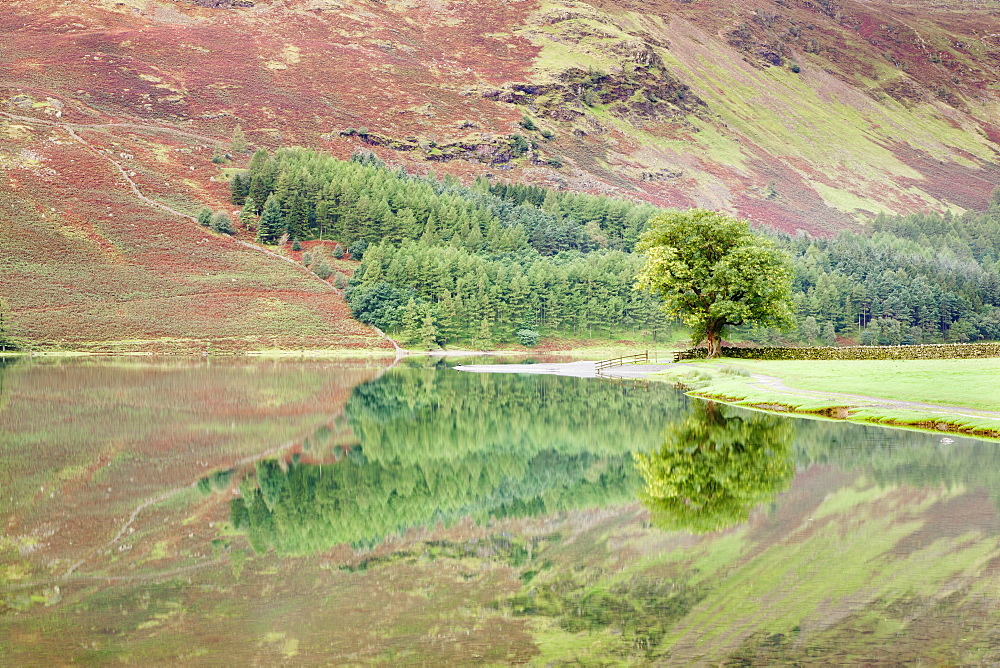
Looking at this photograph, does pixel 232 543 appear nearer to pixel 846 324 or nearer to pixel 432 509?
pixel 432 509

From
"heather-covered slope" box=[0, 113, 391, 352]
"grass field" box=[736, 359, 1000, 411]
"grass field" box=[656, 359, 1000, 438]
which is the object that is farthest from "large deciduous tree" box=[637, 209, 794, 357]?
"heather-covered slope" box=[0, 113, 391, 352]

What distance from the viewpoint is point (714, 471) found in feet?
95.7

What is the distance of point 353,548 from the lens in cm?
1956

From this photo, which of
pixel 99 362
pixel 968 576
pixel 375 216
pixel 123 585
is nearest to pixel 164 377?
pixel 99 362

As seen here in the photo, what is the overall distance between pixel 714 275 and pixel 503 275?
218 feet

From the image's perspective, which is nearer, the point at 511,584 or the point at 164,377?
the point at 511,584

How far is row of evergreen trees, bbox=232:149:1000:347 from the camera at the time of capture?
144m

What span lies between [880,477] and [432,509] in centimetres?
1294

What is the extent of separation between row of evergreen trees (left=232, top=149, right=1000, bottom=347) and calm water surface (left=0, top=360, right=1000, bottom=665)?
336 feet

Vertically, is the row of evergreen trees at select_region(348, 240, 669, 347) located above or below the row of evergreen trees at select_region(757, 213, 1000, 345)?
below

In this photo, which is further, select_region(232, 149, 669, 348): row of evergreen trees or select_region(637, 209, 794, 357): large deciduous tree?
select_region(232, 149, 669, 348): row of evergreen trees

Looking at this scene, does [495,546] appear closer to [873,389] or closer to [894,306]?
[873,389]

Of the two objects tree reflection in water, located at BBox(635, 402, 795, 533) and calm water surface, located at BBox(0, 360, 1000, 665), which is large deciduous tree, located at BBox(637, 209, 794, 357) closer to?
tree reflection in water, located at BBox(635, 402, 795, 533)

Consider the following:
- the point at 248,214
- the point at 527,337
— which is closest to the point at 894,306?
the point at 527,337
